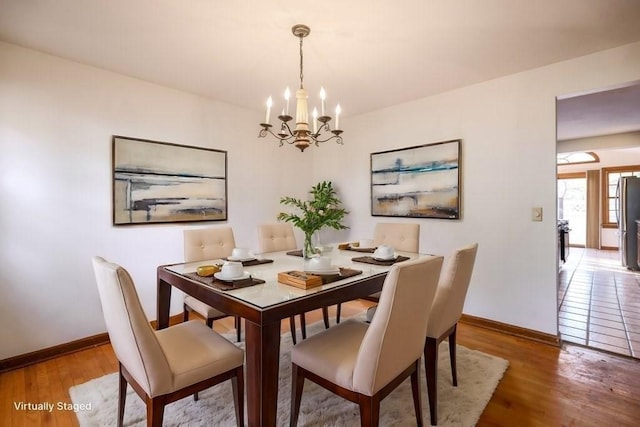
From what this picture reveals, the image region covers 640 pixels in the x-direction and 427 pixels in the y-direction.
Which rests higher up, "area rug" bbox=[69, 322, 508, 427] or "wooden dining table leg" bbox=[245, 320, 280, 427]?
"wooden dining table leg" bbox=[245, 320, 280, 427]

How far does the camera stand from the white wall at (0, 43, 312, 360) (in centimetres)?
225

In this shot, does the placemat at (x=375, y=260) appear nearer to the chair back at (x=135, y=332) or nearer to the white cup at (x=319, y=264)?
the white cup at (x=319, y=264)

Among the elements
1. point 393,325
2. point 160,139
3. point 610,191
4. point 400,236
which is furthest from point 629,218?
point 160,139

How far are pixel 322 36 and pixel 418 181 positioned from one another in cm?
188

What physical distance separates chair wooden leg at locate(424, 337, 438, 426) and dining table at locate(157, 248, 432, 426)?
43 centimetres

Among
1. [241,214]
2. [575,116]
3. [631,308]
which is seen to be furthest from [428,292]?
[575,116]

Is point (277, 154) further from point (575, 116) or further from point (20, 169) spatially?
point (575, 116)

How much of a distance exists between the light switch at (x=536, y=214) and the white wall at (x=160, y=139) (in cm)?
4

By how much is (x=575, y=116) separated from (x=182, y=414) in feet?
17.3

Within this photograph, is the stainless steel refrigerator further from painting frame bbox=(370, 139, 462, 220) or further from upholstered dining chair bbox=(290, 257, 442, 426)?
upholstered dining chair bbox=(290, 257, 442, 426)

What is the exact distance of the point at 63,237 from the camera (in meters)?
2.47

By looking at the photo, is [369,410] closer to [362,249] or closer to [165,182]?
[362,249]

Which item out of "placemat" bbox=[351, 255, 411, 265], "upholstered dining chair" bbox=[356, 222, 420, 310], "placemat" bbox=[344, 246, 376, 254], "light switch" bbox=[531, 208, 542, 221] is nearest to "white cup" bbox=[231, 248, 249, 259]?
"placemat" bbox=[351, 255, 411, 265]

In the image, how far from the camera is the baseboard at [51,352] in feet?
7.34
